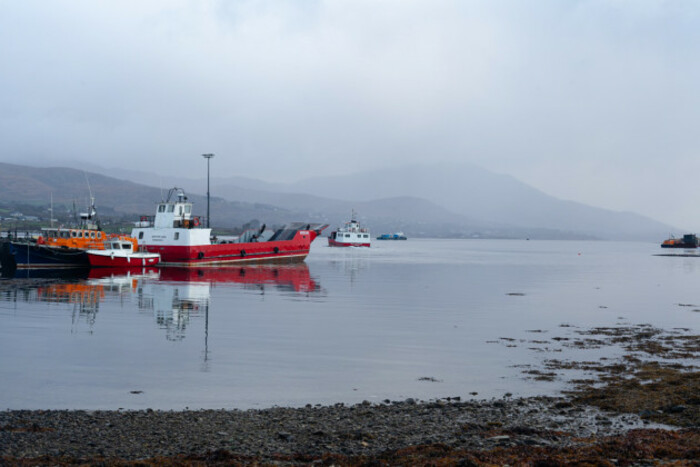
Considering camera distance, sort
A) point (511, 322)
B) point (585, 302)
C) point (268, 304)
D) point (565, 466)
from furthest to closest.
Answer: point (585, 302) → point (268, 304) → point (511, 322) → point (565, 466)

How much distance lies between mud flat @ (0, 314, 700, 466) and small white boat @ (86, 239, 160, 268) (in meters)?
51.3

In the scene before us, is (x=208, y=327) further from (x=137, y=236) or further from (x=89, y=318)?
(x=137, y=236)

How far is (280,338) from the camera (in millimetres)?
24109

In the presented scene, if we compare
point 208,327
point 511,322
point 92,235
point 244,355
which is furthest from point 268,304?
point 92,235

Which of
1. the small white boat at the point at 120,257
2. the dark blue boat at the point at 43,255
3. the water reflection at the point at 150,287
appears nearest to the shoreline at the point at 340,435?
the water reflection at the point at 150,287

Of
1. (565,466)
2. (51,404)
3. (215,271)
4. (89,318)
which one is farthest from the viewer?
(215,271)

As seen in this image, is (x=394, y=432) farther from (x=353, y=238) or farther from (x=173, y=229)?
(x=353, y=238)

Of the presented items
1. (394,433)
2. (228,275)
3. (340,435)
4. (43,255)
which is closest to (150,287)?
(228,275)

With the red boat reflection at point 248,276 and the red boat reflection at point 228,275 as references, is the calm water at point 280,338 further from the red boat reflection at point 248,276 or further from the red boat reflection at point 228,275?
the red boat reflection at point 228,275

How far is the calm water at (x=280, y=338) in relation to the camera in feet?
51.7

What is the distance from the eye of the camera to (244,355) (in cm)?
2027

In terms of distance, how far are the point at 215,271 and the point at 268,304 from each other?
2859 centimetres

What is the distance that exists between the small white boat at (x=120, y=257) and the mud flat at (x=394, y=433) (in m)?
51.3

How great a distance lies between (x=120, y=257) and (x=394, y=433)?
5497 cm
